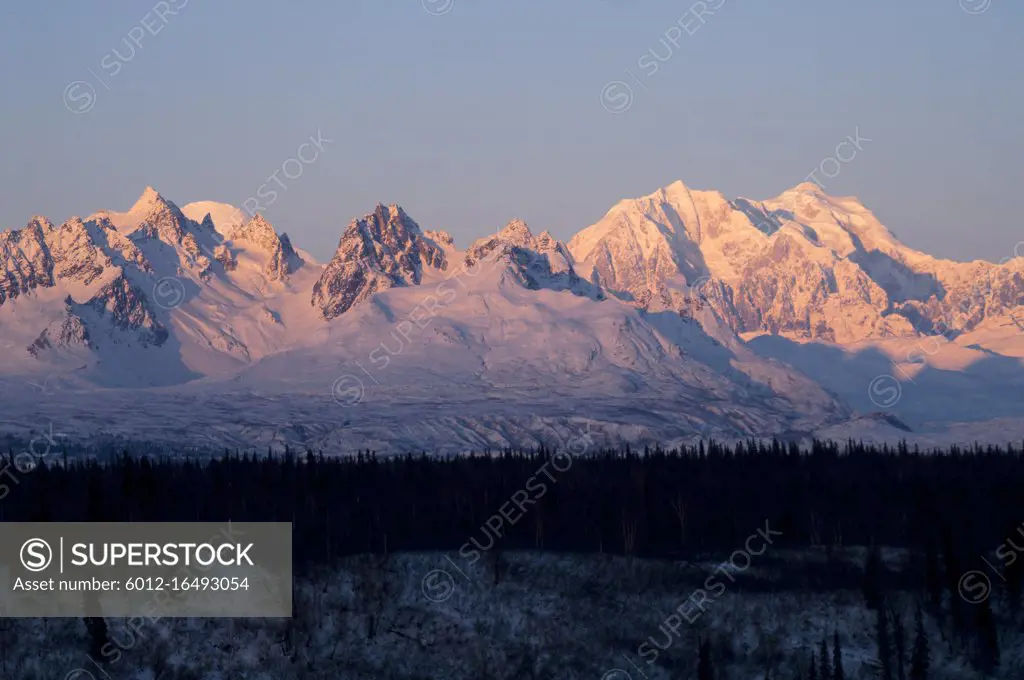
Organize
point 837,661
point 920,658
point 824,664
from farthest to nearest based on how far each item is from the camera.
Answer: point 920,658 → point 824,664 → point 837,661

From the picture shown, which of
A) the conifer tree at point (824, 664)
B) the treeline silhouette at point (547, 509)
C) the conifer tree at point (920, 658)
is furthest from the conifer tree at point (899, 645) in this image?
the treeline silhouette at point (547, 509)

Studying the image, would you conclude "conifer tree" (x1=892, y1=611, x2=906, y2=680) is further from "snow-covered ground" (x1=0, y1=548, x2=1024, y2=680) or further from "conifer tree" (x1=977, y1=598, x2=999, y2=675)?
"conifer tree" (x1=977, y1=598, x2=999, y2=675)

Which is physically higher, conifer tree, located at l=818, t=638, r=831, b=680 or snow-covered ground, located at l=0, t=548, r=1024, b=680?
snow-covered ground, located at l=0, t=548, r=1024, b=680

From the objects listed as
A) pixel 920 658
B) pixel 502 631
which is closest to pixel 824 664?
pixel 920 658

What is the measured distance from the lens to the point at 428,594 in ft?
450

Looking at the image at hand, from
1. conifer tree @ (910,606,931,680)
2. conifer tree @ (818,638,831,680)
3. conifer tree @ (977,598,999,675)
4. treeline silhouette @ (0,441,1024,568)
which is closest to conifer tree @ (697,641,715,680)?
conifer tree @ (818,638,831,680)

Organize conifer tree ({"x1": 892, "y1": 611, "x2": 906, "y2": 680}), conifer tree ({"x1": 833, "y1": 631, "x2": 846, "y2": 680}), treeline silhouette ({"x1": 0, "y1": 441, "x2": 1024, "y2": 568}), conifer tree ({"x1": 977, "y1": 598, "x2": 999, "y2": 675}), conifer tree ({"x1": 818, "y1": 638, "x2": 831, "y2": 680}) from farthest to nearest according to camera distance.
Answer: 1. treeline silhouette ({"x1": 0, "y1": 441, "x2": 1024, "y2": 568})
2. conifer tree ({"x1": 977, "y1": 598, "x2": 999, "y2": 675})
3. conifer tree ({"x1": 892, "y1": 611, "x2": 906, "y2": 680})
4. conifer tree ({"x1": 818, "y1": 638, "x2": 831, "y2": 680})
5. conifer tree ({"x1": 833, "y1": 631, "x2": 846, "y2": 680})

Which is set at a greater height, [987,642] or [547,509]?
[547,509]

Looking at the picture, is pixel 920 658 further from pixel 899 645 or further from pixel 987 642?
pixel 987 642

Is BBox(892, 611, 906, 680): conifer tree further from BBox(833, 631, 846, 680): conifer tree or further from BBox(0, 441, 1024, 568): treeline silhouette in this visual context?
BBox(0, 441, 1024, 568): treeline silhouette

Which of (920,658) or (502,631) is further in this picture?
(502,631)

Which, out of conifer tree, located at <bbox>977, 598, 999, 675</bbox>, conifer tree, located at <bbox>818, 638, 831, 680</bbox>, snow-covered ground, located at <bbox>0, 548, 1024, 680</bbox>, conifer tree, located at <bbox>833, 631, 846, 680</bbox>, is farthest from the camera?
conifer tree, located at <bbox>977, 598, 999, 675</bbox>

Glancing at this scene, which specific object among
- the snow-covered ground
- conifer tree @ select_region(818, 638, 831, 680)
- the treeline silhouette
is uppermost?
the treeline silhouette

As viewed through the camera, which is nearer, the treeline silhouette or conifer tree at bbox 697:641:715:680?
conifer tree at bbox 697:641:715:680
